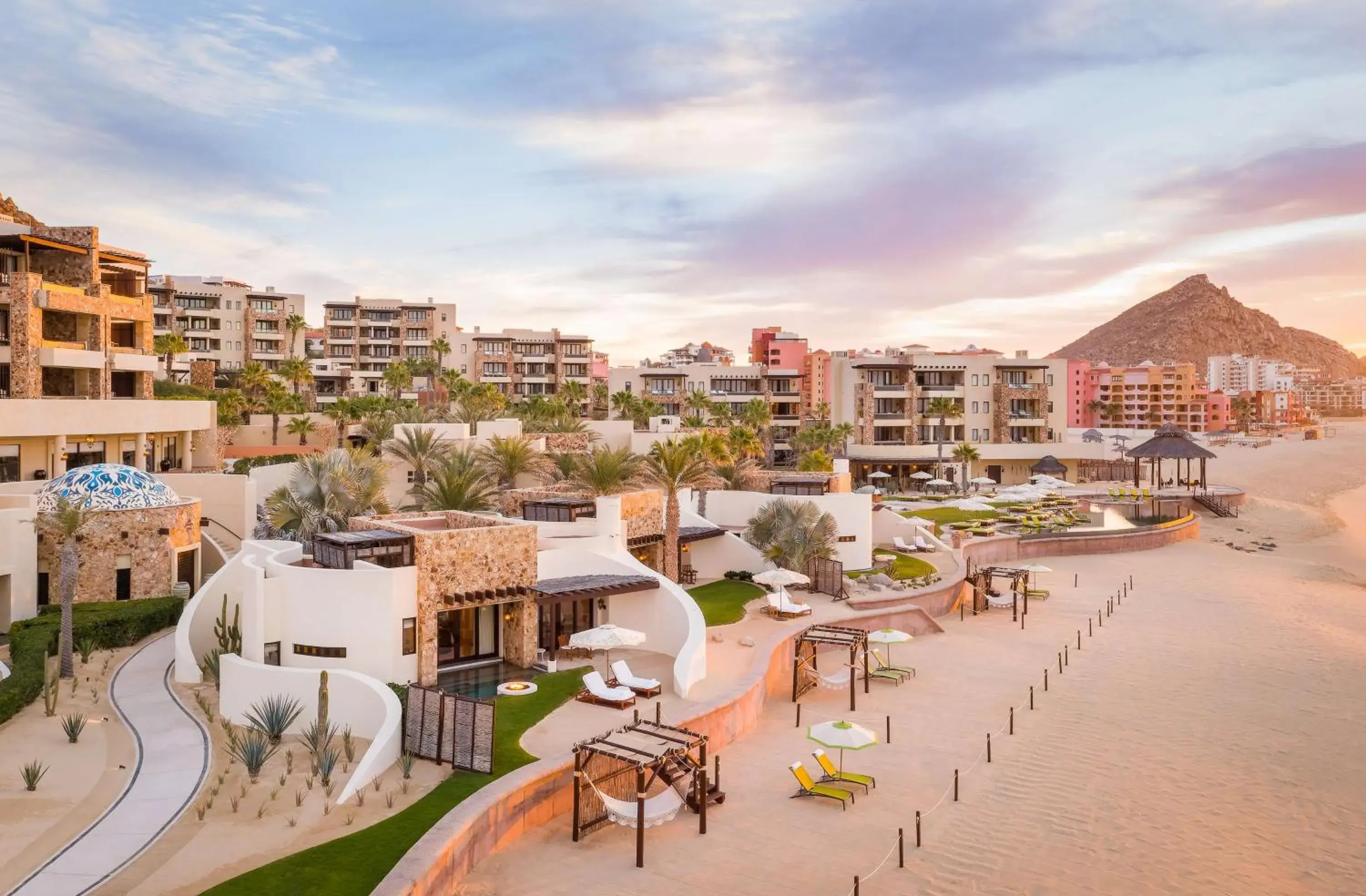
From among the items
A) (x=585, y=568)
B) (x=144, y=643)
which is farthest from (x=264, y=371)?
(x=585, y=568)

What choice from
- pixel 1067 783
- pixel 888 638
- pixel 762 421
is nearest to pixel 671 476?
pixel 888 638

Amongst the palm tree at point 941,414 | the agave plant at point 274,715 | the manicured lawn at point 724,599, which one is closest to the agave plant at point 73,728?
the agave plant at point 274,715

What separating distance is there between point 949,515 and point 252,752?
48.1 m

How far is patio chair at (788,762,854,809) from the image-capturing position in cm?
1773

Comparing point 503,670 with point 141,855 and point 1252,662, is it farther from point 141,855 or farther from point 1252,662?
point 1252,662

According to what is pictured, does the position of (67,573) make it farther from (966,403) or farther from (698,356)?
(698,356)

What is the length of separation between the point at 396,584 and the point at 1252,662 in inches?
1021

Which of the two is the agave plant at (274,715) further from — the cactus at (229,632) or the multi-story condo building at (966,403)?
the multi-story condo building at (966,403)

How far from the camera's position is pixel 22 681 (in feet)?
68.2

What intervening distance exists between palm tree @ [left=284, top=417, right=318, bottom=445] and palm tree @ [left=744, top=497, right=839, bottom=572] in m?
36.6

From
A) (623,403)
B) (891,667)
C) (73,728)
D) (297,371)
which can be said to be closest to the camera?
(73,728)

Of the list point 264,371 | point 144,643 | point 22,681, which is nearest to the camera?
point 22,681

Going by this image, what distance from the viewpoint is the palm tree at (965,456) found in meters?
76.7

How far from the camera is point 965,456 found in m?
76.6
